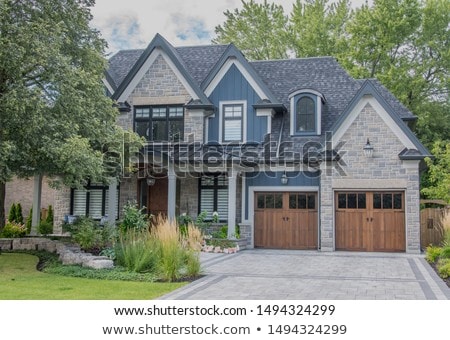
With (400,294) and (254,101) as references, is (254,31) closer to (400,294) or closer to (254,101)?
(254,101)

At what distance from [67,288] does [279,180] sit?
439 inches

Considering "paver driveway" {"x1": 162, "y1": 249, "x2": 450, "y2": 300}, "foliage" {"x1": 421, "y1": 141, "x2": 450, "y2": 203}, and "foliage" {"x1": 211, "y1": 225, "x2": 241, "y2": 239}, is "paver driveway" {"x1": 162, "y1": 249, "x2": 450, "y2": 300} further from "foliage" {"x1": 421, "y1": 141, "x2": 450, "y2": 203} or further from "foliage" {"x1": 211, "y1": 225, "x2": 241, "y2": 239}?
"foliage" {"x1": 421, "y1": 141, "x2": 450, "y2": 203}

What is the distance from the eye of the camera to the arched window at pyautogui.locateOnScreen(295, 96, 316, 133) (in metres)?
20.8

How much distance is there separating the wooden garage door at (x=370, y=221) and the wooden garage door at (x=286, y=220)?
3.44 feet

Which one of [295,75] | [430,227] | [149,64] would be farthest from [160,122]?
[430,227]

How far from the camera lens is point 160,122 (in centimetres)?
2202

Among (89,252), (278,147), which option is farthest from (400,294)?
(278,147)

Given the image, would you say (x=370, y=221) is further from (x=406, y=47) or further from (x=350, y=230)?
(x=406, y=47)

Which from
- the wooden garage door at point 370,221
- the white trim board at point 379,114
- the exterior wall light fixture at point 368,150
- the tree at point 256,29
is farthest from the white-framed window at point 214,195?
the tree at point 256,29

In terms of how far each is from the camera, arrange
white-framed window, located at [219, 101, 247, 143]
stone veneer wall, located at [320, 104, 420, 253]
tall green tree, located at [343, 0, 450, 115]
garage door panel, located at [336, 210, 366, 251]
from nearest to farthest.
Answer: stone veneer wall, located at [320, 104, 420, 253]
garage door panel, located at [336, 210, 366, 251]
white-framed window, located at [219, 101, 247, 143]
tall green tree, located at [343, 0, 450, 115]

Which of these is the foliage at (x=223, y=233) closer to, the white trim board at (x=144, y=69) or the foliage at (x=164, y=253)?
the foliage at (x=164, y=253)

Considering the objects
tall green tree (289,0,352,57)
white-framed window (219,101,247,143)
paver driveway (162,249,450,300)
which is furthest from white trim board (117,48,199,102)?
tall green tree (289,0,352,57)

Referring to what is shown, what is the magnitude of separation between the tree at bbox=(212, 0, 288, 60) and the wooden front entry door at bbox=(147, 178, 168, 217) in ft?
61.7

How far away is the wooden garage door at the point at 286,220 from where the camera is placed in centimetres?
1978
